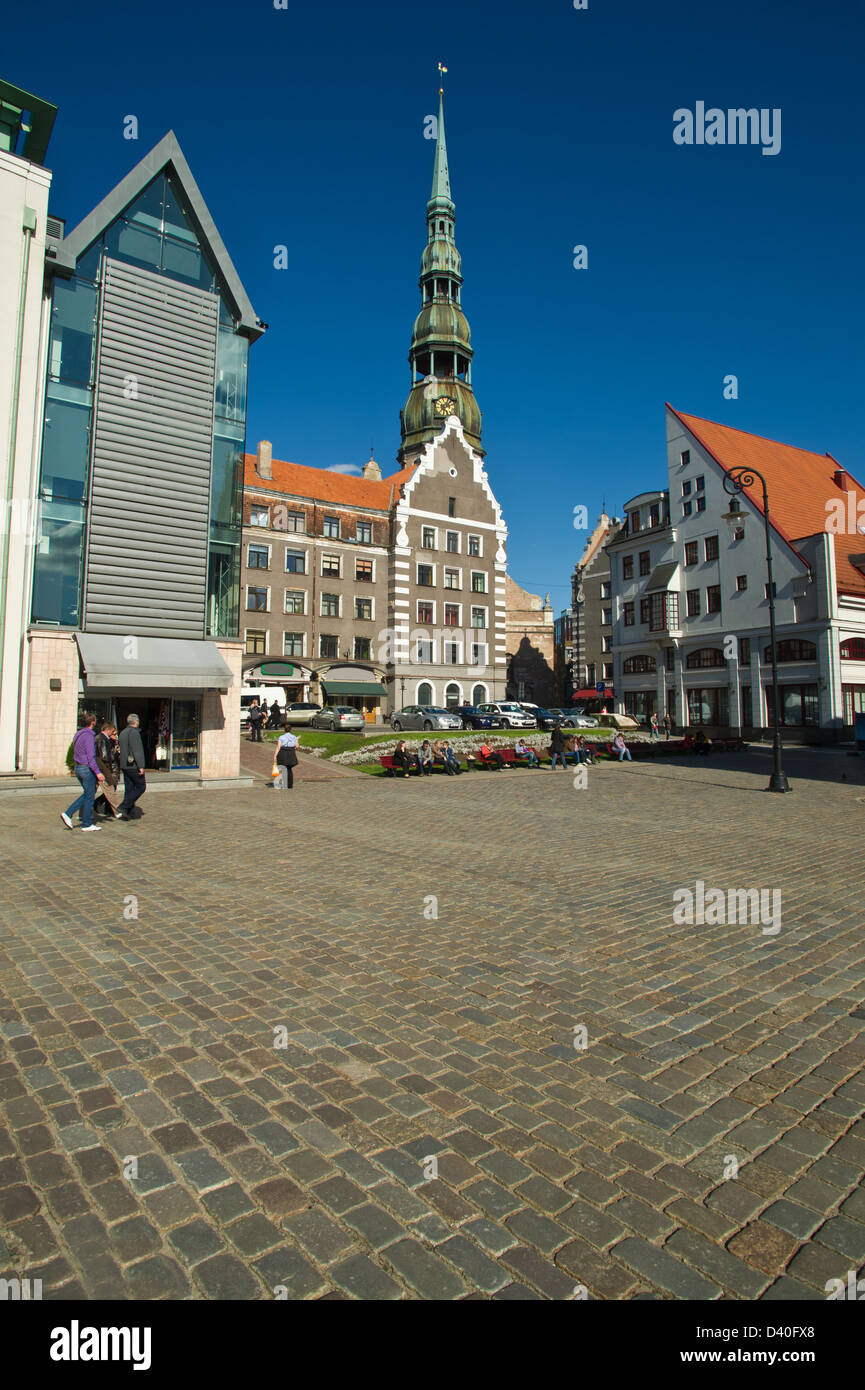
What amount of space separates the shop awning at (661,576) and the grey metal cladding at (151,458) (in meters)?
34.7

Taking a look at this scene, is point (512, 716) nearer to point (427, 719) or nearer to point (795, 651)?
point (427, 719)

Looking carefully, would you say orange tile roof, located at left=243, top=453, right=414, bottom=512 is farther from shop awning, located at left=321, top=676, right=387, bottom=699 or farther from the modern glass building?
the modern glass building

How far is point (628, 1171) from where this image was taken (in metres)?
3.25

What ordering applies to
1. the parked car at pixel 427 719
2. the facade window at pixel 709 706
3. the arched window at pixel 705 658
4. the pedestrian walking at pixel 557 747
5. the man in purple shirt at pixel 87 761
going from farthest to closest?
the arched window at pixel 705 658, the facade window at pixel 709 706, the parked car at pixel 427 719, the pedestrian walking at pixel 557 747, the man in purple shirt at pixel 87 761

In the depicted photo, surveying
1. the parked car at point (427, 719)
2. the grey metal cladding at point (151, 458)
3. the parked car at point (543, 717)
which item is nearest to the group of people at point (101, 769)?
the grey metal cladding at point (151, 458)

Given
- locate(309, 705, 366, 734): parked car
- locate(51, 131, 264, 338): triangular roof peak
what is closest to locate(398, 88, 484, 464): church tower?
locate(309, 705, 366, 734): parked car

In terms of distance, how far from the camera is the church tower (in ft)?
225

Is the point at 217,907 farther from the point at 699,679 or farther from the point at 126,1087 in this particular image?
the point at 699,679

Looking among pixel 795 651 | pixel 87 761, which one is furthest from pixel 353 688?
pixel 87 761

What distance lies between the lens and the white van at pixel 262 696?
143 ft

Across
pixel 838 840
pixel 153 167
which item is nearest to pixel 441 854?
pixel 838 840

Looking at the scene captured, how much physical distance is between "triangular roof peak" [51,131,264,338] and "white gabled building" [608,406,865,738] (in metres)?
28.5

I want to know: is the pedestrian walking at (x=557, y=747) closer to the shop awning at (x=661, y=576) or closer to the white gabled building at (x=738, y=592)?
the white gabled building at (x=738, y=592)

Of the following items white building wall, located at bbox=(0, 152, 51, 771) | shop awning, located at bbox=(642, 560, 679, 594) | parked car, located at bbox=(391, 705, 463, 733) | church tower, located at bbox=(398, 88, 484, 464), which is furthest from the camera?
church tower, located at bbox=(398, 88, 484, 464)
